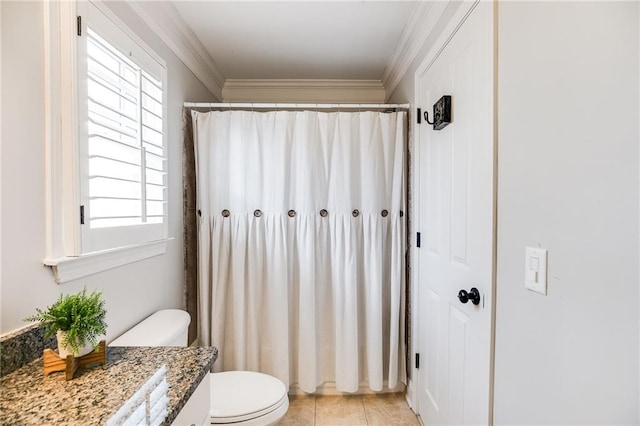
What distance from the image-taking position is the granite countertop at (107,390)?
73 cm

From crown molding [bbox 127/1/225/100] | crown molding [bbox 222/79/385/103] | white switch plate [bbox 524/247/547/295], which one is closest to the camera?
white switch plate [bbox 524/247/547/295]

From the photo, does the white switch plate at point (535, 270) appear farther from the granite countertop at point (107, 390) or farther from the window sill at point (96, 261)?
the window sill at point (96, 261)

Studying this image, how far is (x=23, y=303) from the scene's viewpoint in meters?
0.96

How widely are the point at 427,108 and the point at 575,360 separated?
139 centimetres

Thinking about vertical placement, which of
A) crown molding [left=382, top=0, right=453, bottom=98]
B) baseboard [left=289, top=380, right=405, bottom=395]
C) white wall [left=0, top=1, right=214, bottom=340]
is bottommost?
baseboard [left=289, top=380, right=405, bottom=395]

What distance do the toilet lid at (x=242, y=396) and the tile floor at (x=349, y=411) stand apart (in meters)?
0.48

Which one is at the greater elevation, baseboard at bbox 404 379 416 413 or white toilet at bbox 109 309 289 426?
white toilet at bbox 109 309 289 426

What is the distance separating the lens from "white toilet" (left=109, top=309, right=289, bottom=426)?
4.54 feet

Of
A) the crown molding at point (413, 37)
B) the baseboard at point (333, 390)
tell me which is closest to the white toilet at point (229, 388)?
the baseboard at point (333, 390)

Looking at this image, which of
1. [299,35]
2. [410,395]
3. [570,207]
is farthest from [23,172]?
[410,395]

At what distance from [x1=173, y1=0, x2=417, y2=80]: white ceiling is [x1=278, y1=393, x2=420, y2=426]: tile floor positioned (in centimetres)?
233

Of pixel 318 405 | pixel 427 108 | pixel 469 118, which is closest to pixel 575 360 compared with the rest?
pixel 469 118

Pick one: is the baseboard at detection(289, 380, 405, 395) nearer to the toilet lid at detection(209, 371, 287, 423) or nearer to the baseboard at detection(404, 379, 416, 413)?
the baseboard at detection(404, 379, 416, 413)

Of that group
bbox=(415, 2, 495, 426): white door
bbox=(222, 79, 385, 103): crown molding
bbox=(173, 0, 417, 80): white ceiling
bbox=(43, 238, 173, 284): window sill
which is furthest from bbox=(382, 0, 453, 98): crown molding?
bbox=(43, 238, 173, 284): window sill
